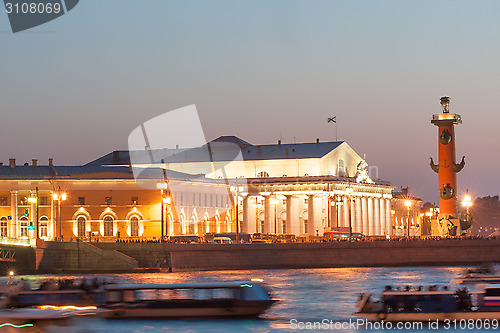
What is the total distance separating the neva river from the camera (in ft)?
140

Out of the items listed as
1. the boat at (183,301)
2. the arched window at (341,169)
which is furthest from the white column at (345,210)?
the boat at (183,301)

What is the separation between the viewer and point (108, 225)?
3802 inches

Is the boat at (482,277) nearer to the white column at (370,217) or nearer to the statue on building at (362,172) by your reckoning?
the statue on building at (362,172)

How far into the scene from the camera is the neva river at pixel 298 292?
42688 mm

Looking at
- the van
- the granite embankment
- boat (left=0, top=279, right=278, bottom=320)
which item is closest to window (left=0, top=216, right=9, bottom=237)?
the van

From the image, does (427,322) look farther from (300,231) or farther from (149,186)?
(300,231)

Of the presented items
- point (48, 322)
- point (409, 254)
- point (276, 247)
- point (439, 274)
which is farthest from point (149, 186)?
point (48, 322)

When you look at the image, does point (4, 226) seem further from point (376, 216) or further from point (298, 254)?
point (376, 216)

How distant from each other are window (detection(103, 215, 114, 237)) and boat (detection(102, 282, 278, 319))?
51.4 m

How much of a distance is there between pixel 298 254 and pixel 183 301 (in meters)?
39.6

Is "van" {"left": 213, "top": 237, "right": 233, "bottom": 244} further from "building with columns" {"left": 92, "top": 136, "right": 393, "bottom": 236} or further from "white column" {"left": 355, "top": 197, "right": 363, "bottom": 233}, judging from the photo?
"white column" {"left": 355, "top": 197, "right": 363, "bottom": 233}

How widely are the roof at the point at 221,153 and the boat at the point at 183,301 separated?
71577 mm

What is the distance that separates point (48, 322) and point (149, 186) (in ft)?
215

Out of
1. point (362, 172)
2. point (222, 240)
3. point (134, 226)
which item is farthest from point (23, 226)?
point (362, 172)
